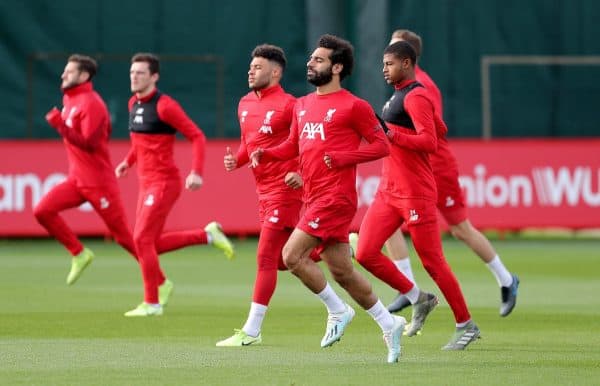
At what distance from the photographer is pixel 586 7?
29.6m

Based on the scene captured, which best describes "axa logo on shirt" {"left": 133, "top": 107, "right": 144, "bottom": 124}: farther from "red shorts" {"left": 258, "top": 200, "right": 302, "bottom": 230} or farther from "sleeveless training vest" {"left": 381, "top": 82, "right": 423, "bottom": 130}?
"sleeveless training vest" {"left": 381, "top": 82, "right": 423, "bottom": 130}

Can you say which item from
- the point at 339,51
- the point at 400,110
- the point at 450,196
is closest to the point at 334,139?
the point at 339,51

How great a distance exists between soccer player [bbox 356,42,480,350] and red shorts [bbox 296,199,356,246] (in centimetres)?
75

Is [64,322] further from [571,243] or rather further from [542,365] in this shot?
[571,243]

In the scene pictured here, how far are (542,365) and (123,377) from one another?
2.81 metres

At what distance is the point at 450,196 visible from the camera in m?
14.1

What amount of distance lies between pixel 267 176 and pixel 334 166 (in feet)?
5.42

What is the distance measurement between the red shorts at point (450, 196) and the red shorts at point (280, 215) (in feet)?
6.43

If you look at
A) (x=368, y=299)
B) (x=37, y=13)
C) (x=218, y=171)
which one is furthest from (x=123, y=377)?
(x=37, y=13)

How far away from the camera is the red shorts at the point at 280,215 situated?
12305mm

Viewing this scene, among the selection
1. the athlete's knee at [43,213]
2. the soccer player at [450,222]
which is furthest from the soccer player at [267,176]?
the athlete's knee at [43,213]

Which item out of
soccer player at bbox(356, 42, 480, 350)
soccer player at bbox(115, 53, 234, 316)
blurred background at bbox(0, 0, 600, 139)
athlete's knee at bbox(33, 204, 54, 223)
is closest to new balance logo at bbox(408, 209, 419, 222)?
soccer player at bbox(356, 42, 480, 350)

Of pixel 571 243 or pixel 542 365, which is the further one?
pixel 571 243

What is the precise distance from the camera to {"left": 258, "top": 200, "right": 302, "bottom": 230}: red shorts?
484 inches
